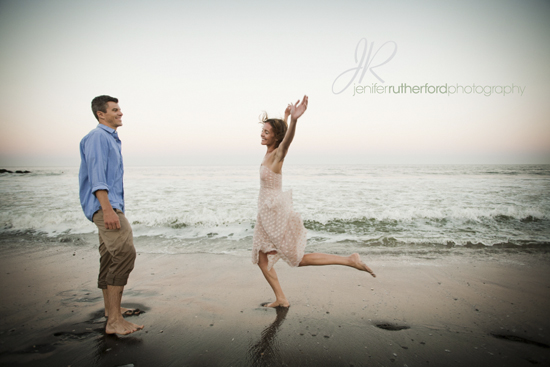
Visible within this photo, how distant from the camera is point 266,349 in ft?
7.84

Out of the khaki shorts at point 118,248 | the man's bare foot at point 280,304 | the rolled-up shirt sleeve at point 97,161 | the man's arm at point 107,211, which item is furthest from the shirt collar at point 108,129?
the man's bare foot at point 280,304

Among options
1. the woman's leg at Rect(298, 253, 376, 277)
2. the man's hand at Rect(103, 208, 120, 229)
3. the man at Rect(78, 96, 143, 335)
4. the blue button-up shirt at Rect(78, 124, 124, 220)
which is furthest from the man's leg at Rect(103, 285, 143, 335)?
the woman's leg at Rect(298, 253, 376, 277)

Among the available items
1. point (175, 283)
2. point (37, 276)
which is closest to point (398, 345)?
point (175, 283)

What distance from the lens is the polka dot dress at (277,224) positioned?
303cm

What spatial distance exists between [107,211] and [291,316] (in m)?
2.02

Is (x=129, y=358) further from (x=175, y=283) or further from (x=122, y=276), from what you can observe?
(x=175, y=283)

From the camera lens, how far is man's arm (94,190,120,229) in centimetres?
248

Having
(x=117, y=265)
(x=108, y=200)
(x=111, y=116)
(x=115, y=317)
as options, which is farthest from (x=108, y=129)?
(x=115, y=317)

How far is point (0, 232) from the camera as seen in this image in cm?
741

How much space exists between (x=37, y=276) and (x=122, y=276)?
2688 mm

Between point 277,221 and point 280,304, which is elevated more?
point 277,221

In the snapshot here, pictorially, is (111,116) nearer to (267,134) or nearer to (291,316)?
(267,134)

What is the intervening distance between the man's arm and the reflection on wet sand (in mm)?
1568

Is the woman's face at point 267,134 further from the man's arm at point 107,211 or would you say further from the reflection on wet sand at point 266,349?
the reflection on wet sand at point 266,349
